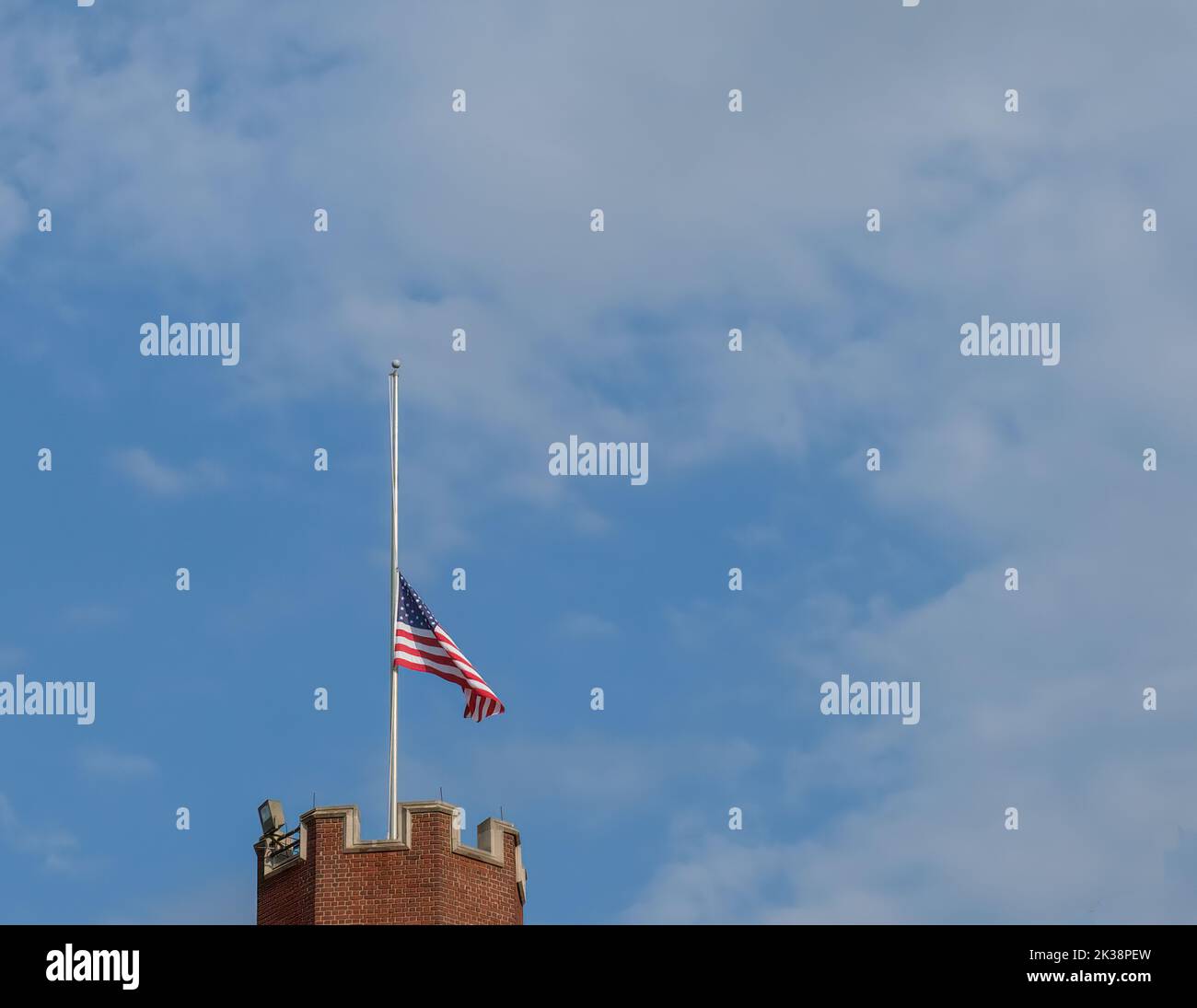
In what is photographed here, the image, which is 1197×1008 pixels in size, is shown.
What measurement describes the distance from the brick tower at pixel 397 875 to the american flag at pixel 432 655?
8.13 ft

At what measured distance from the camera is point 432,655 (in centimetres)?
5581

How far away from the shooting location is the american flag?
182ft

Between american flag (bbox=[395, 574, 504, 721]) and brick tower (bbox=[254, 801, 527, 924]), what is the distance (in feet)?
8.13

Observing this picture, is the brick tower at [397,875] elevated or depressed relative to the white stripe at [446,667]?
depressed

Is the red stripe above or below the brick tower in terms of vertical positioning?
above

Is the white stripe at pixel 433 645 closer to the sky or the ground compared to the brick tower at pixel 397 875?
closer to the sky

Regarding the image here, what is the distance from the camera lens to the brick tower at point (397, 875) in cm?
5500

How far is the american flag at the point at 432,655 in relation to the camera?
55.5 metres

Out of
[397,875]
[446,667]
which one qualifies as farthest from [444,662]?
[397,875]

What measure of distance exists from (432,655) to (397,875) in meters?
4.83
